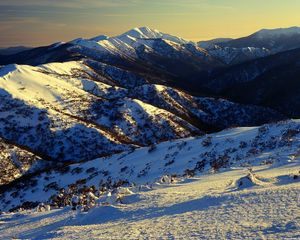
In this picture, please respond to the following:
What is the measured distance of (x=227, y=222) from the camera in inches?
393

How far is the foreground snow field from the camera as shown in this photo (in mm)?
9477

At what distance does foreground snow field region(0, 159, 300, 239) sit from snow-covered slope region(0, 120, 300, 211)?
5.51 m

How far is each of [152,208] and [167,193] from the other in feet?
6.05

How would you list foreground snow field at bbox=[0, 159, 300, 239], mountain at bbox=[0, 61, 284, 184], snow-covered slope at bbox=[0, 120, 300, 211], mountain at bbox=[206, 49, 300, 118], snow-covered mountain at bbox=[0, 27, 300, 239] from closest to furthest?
foreground snow field at bbox=[0, 159, 300, 239], snow-covered mountain at bbox=[0, 27, 300, 239], snow-covered slope at bbox=[0, 120, 300, 211], mountain at bbox=[0, 61, 284, 184], mountain at bbox=[206, 49, 300, 118]

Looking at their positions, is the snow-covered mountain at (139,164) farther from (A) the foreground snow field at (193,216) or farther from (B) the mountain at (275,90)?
(B) the mountain at (275,90)

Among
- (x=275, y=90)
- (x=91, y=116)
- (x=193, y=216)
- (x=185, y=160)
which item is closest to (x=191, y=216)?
(x=193, y=216)

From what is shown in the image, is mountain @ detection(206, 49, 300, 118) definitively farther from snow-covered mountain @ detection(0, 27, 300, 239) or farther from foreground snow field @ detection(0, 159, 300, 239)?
foreground snow field @ detection(0, 159, 300, 239)

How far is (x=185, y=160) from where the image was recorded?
2967 cm

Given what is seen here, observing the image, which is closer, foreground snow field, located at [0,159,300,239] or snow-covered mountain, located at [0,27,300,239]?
foreground snow field, located at [0,159,300,239]

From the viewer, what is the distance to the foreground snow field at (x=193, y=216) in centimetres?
948

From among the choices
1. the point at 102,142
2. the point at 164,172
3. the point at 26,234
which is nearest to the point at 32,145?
the point at 102,142

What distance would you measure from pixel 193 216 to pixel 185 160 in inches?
735

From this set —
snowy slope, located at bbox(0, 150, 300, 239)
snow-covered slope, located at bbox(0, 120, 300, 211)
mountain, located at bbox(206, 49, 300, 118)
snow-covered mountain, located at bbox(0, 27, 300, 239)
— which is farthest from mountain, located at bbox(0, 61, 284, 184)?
snowy slope, located at bbox(0, 150, 300, 239)

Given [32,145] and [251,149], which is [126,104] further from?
[251,149]
